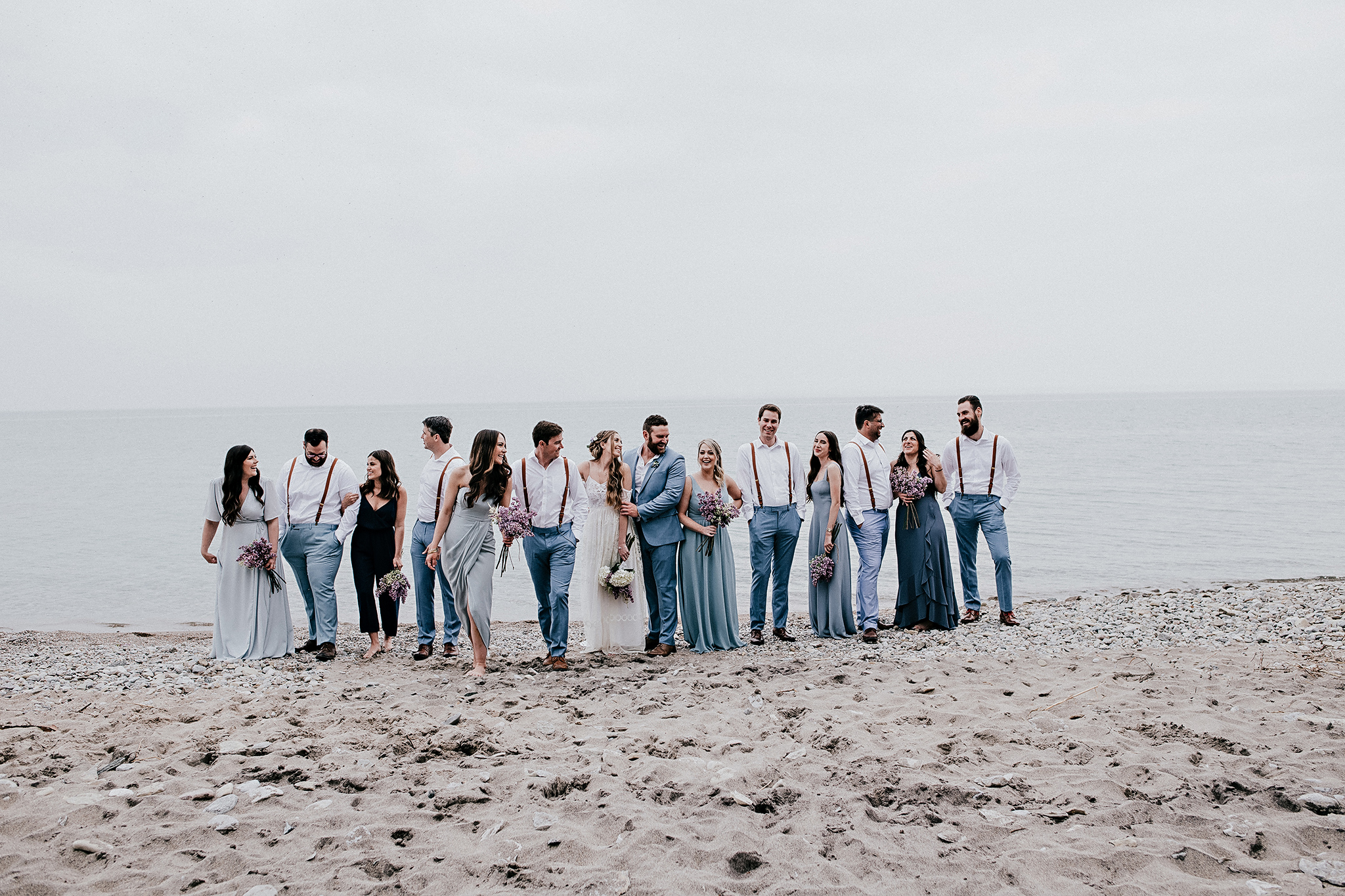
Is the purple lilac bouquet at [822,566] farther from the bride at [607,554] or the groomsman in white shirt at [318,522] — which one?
the groomsman in white shirt at [318,522]

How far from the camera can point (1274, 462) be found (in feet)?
115

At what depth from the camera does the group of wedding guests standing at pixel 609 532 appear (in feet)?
23.9

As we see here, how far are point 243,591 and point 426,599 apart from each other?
1.57 metres

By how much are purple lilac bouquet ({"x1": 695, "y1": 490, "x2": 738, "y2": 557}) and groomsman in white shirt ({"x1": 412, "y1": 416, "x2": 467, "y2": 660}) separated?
86.8 inches

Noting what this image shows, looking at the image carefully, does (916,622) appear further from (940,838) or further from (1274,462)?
(1274,462)

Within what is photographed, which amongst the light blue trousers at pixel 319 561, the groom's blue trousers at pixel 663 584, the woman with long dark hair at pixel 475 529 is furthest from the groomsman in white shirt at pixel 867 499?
the light blue trousers at pixel 319 561

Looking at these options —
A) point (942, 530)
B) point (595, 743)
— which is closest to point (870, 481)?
point (942, 530)

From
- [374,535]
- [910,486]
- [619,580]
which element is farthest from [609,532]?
[910,486]

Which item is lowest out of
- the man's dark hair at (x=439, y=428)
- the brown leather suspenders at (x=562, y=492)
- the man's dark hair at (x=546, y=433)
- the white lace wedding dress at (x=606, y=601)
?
the white lace wedding dress at (x=606, y=601)

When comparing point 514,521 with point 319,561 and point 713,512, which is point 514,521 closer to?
point 713,512

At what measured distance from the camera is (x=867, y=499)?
8.62 m

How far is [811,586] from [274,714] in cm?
491

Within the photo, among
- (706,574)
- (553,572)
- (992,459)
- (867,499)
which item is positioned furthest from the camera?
(992,459)

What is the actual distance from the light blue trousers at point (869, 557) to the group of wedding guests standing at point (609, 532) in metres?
0.02
